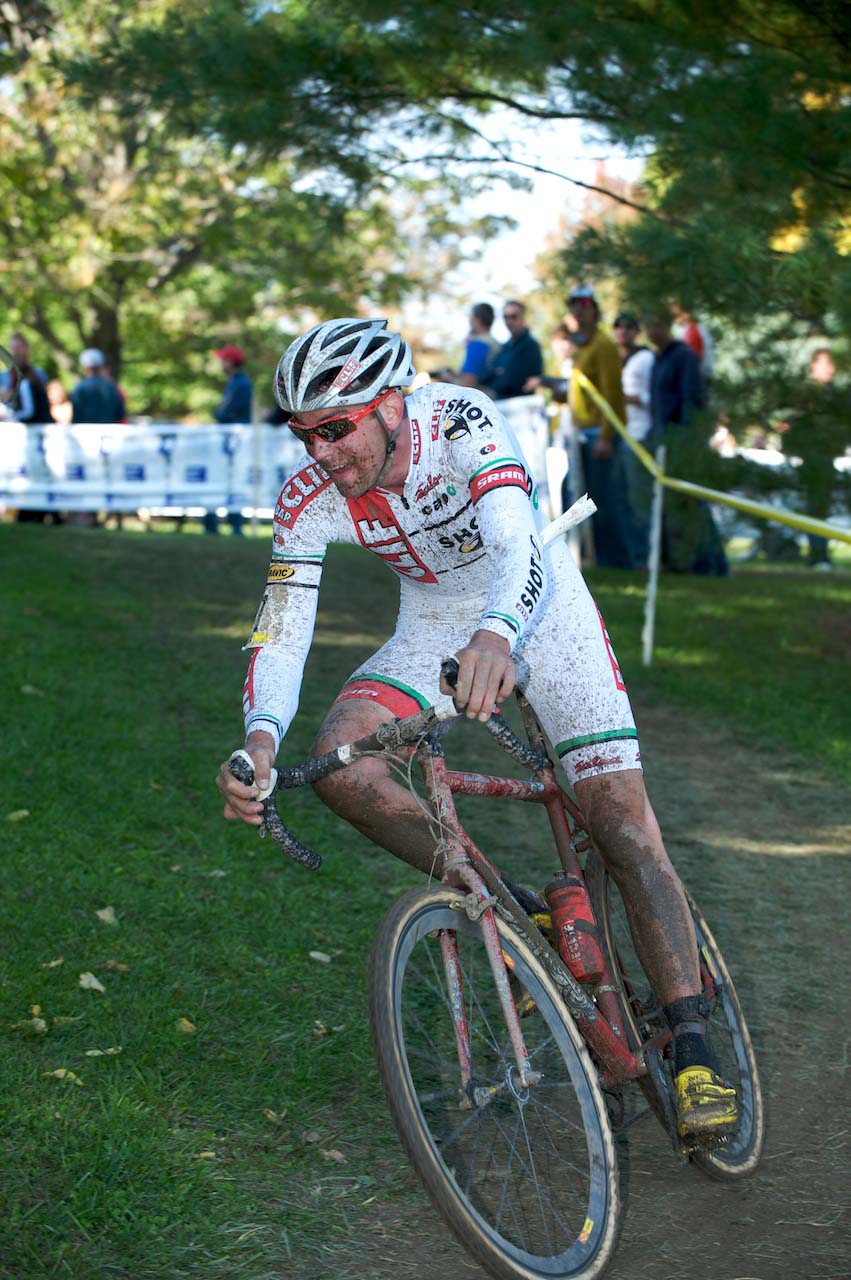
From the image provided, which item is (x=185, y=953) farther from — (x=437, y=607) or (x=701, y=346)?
(x=701, y=346)

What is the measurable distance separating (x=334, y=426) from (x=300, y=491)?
13.0 inches

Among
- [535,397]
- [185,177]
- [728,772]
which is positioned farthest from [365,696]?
[185,177]

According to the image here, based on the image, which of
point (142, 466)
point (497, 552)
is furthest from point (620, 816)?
point (142, 466)

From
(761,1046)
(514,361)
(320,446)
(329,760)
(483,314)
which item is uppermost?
(483,314)

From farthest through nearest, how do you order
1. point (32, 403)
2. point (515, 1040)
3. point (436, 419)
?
point (32, 403)
point (436, 419)
point (515, 1040)

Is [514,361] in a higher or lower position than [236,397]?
higher

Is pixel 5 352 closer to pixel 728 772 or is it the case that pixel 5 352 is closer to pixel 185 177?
pixel 728 772

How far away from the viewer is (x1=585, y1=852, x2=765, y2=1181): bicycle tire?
3980mm

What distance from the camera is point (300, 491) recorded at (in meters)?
4.21

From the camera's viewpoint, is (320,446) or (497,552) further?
(320,446)

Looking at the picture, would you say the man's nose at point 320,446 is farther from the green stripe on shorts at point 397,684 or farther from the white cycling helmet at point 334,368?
the green stripe on shorts at point 397,684

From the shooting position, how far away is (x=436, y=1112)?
11.0ft

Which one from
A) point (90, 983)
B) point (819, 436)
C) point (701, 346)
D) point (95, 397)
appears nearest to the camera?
point (90, 983)

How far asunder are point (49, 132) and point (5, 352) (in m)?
24.7
